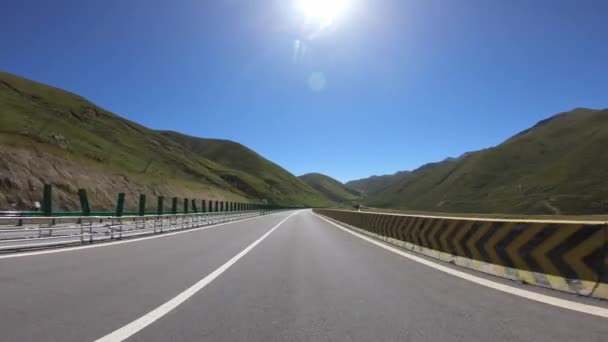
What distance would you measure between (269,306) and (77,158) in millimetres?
70172

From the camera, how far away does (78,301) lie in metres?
6.20

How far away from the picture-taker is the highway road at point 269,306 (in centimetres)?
464

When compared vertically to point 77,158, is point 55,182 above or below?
below

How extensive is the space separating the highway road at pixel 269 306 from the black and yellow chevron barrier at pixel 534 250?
472mm

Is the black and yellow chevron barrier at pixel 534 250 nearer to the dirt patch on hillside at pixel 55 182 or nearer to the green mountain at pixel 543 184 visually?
the dirt patch on hillside at pixel 55 182

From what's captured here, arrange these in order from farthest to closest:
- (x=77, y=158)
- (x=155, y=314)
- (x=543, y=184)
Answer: (x=543, y=184) < (x=77, y=158) < (x=155, y=314)

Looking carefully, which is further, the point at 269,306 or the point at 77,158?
the point at 77,158

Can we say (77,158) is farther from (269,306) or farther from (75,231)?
(269,306)

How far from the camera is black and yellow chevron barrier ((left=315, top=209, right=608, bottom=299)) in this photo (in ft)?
21.7

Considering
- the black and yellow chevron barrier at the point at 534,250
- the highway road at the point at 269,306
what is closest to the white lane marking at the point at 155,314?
the highway road at the point at 269,306

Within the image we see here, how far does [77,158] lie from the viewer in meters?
66.9

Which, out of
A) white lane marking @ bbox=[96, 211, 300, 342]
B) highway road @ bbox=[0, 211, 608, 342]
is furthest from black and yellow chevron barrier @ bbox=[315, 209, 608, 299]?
white lane marking @ bbox=[96, 211, 300, 342]

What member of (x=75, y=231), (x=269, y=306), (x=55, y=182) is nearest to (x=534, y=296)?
(x=269, y=306)

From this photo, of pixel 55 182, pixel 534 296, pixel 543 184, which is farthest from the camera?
pixel 543 184
